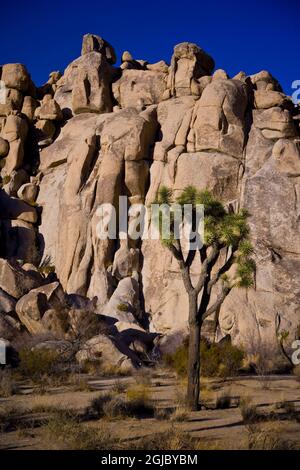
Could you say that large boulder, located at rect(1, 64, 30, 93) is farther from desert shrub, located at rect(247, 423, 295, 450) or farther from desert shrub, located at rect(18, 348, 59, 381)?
desert shrub, located at rect(247, 423, 295, 450)

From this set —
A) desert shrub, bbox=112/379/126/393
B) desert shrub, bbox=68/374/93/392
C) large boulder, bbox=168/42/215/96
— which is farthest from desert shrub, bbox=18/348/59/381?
large boulder, bbox=168/42/215/96

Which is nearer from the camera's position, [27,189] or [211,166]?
[211,166]

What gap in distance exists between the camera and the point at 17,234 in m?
27.7

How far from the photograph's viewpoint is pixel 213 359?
17484 millimetres

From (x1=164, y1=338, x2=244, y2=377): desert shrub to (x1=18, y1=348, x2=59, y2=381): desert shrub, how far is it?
4398mm

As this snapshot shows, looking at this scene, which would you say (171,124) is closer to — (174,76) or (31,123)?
(174,76)

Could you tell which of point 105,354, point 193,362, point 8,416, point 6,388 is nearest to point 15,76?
point 105,354

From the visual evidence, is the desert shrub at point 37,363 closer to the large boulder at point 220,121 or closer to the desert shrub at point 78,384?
the desert shrub at point 78,384

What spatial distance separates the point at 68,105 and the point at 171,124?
9803mm

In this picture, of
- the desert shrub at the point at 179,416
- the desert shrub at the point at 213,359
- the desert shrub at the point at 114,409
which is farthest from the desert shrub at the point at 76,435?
the desert shrub at the point at 213,359

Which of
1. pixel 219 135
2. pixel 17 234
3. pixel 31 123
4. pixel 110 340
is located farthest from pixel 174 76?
pixel 110 340

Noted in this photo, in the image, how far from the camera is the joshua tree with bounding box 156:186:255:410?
35.9ft

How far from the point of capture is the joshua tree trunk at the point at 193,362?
1071 cm
